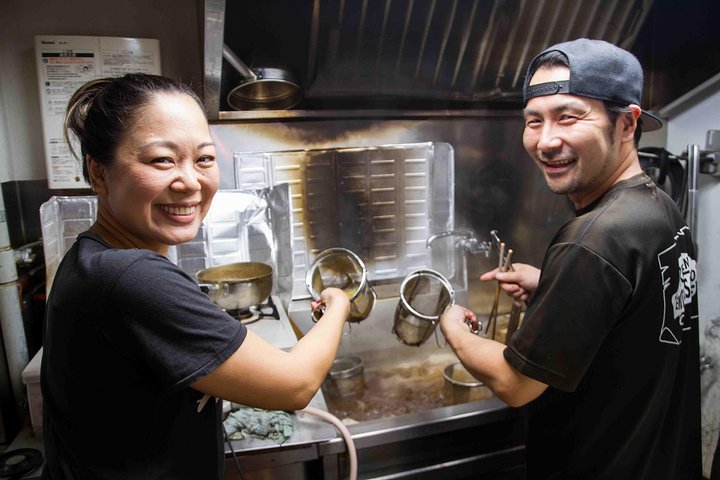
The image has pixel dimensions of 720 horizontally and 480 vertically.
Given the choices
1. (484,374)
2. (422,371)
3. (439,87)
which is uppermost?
(439,87)

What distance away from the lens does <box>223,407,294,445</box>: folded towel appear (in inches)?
54.3

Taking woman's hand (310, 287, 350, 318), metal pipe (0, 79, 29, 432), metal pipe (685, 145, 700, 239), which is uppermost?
metal pipe (685, 145, 700, 239)

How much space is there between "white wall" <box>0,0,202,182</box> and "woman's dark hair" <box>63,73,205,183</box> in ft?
3.63

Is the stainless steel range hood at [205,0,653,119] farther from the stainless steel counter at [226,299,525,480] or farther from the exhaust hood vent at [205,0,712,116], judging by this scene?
the stainless steel counter at [226,299,525,480]

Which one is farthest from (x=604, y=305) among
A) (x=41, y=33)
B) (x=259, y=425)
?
(x=41, y=33)

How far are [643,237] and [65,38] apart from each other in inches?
81.0

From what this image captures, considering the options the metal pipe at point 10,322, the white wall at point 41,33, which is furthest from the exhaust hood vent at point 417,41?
the metal pipe at point 10,322

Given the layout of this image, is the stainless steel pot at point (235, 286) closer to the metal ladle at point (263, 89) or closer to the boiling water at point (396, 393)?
the boiling water at point (396, 393)

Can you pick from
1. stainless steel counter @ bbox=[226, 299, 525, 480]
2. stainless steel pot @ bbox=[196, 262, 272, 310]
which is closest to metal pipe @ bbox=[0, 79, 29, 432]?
stainless steel pot @ bbox=[196, 262, 272, 310]

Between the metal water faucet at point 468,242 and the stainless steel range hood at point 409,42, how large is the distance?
64cm

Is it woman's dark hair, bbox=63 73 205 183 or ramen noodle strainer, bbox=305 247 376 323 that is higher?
woman's dark hair, bbox=63 73 205 183

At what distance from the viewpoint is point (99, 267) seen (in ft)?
2.44

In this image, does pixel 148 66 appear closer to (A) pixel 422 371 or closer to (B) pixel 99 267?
(B) pixel 99 267

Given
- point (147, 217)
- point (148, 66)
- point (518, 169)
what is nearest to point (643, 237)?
point (147, 217)
